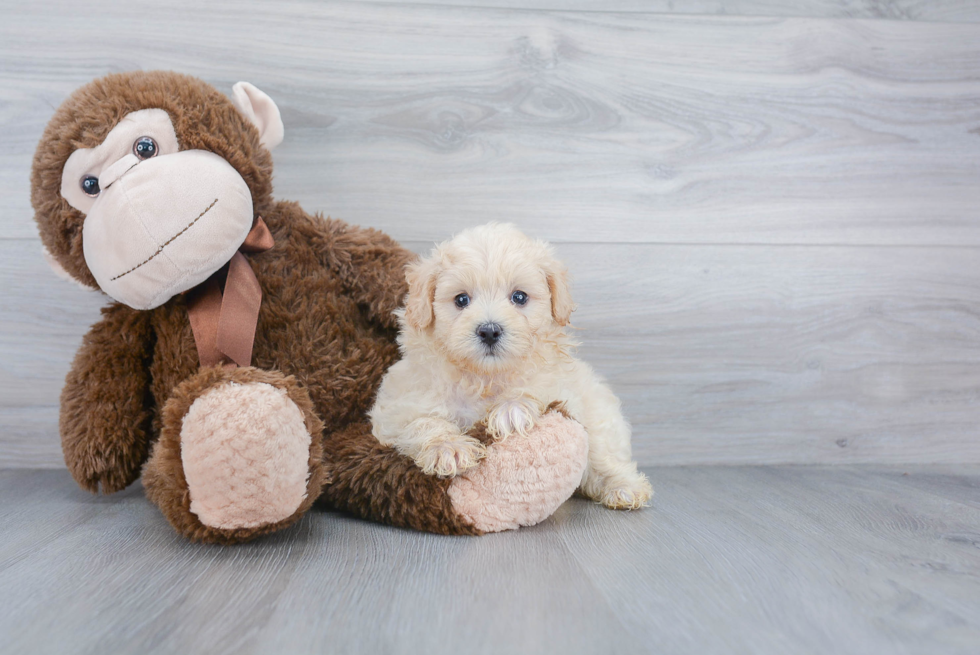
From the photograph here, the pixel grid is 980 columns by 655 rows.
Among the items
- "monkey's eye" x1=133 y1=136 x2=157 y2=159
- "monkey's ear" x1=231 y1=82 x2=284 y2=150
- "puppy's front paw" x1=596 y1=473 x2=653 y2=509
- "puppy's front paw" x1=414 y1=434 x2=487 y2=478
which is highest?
"monkey's ear" x1=231 y1=82 x2=284 y2=150

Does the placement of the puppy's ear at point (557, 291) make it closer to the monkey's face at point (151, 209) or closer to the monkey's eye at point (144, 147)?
the monkey's face at point (151, 209)

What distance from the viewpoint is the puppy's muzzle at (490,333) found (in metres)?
1.02

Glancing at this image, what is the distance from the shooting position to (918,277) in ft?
5.23

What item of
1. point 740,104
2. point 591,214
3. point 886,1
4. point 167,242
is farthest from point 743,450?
point 167,242

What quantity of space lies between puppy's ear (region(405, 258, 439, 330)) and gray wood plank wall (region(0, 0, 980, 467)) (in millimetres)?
400

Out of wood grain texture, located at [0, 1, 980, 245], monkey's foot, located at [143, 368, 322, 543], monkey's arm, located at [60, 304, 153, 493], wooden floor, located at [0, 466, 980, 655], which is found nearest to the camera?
wooden floor, located at [0, 466, 980, 655]

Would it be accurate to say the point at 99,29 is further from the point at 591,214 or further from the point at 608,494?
the point at 608,494

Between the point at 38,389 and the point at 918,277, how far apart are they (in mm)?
2042

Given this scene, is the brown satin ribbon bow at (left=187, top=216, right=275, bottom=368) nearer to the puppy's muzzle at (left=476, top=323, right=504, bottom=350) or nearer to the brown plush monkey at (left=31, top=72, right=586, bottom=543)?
the brown plush monkey at (left=31, top=72, right=586, bottom=543)

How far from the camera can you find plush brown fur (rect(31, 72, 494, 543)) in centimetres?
105

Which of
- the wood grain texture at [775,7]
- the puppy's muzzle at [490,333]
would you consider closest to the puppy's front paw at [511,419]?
the puppy's muzzle at [490,333]

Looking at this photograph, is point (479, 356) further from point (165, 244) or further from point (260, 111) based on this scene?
point (260, 111)

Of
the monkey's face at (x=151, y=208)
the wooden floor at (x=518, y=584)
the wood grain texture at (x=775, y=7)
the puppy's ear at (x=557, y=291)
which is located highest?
the wood grain texture at (x=775, y=7)

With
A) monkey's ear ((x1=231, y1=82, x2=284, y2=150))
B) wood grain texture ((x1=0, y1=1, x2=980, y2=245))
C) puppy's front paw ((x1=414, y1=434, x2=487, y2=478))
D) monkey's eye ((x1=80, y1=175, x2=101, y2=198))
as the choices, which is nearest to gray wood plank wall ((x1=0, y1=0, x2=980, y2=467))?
wood grain texture ((x1=0, y1=1, x2=980, y2=245))
